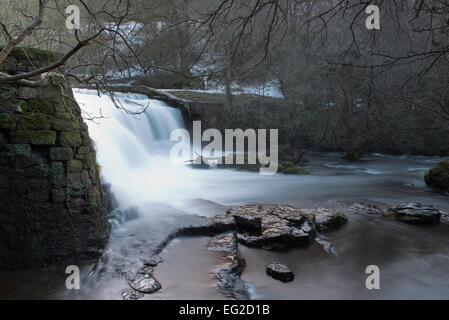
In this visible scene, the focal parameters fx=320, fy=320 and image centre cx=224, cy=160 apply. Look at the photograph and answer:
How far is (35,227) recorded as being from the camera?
3.93 metres

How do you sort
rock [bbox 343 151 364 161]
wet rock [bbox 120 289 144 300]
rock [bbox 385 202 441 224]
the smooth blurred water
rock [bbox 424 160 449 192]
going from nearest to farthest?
wet rock [bbox 120 289 144 300]
the smooth blurred water
rock [bbox 385 202 441 224]
rock [bbox 424 160 449 192]
rock [bbox 343 151 364 161]

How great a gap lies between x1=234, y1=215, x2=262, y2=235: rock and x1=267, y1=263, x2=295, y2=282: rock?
3.43ft

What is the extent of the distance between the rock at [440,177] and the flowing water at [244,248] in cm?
31

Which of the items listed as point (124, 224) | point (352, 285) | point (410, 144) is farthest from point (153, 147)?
point (410, 144)

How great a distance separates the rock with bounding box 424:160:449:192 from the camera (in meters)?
8.86

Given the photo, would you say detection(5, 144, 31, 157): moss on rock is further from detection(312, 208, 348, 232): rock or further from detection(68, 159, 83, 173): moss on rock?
detection(312, 208, 348, 232): rock

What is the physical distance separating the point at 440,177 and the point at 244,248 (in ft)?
23.5

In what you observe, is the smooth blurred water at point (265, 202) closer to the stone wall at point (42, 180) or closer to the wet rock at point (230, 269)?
the wet rock at point (230, 269)

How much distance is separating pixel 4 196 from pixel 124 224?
1970mm

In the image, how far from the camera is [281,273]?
3.99 meters

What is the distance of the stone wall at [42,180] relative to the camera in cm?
Answer: 379

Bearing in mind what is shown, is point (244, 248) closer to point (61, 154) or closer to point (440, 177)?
point (61, 154)

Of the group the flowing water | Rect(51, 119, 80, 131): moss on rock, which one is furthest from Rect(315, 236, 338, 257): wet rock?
Rect(51, 119, 80, 131): moss on rock
